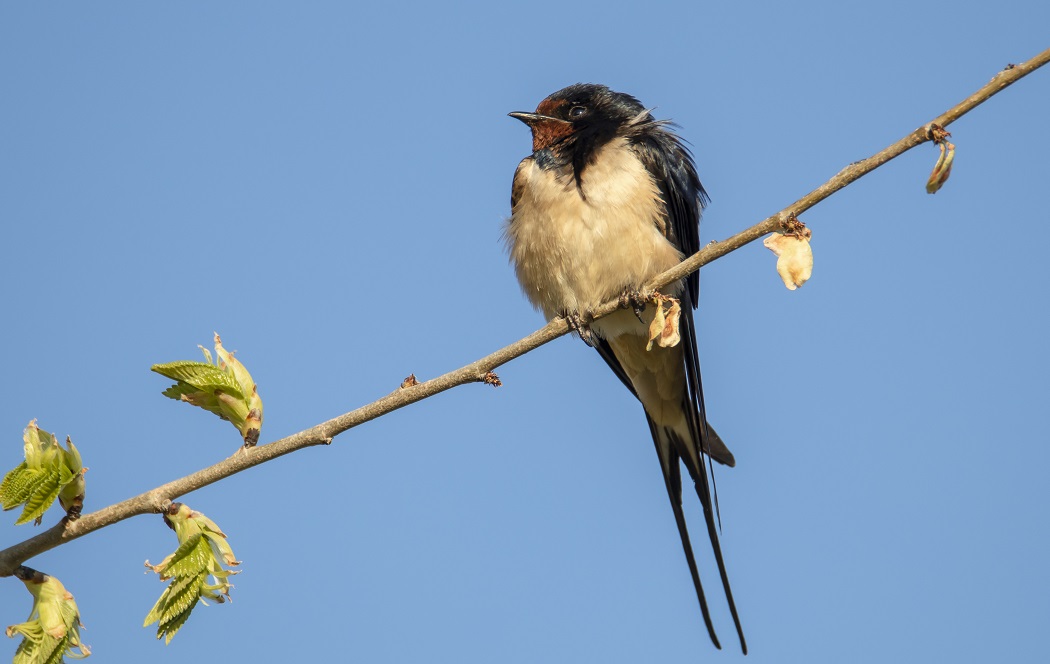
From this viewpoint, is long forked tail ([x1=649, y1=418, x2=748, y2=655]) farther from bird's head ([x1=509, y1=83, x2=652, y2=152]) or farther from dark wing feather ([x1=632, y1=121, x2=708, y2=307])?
bird's head ([x1=509, y1=83, x2=652, y2=152])

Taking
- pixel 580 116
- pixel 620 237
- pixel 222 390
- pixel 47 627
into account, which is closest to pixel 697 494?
pixel 620 237

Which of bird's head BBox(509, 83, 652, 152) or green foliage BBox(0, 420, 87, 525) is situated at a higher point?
bird's head BBox(509, 83, 652, 152)

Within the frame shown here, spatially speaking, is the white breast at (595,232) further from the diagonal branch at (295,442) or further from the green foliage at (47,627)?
the green foliage at (47,627)

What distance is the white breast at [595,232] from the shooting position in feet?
13.6

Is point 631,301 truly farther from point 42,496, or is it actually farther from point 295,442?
point 42,496

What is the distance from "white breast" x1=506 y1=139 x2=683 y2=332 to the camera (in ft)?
13.6

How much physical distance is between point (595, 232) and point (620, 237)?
96mm

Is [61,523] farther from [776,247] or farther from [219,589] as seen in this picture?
[776,247]

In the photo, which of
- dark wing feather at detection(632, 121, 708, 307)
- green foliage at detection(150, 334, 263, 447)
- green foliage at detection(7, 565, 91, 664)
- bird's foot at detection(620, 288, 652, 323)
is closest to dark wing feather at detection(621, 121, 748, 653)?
dark wing feather at detection(632, 121, 708, 307)

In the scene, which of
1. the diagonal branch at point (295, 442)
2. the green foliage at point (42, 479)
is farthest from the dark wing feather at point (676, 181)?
the green foliage at point (42, 479)

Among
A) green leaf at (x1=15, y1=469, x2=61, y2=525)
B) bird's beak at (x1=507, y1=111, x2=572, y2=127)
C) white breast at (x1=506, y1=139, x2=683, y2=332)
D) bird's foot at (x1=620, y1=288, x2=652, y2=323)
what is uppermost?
bird's beak at (x1=507, y1=111, x2=572, y2=127)

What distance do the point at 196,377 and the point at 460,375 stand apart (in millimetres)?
550

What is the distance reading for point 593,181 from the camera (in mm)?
4230

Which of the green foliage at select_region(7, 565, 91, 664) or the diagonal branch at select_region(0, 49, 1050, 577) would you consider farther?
the green foliage at select_region(7, 565, 91, 664)
